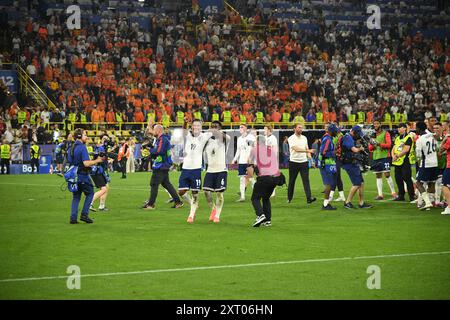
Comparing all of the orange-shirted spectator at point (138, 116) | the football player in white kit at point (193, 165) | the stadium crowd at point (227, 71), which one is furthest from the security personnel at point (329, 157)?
the orange-shirted spectator at point (138, 116)

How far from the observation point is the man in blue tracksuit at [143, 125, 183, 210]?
21.6 m

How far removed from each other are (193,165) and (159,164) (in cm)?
364

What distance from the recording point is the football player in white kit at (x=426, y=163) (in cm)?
2016

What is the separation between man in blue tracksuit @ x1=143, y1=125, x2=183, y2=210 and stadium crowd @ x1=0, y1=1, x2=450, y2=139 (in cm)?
2166

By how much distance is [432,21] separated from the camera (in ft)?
203

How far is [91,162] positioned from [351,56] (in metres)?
41.3

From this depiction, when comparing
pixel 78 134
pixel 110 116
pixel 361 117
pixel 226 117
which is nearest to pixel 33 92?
pixel 110 116

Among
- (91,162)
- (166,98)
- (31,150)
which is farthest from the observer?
(166,98)

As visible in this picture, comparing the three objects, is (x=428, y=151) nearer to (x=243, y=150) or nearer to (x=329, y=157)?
(x=329, y=157)

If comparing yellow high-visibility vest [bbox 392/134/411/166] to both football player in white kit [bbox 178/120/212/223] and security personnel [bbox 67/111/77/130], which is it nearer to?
football player in white kit [bbox 178/120/212/223]

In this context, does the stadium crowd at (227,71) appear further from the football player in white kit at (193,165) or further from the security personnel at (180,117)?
the football player in white kit at (193,165)

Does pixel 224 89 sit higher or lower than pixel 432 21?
lower

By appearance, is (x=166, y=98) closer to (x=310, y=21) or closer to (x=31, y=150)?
(x=31, y=150)
